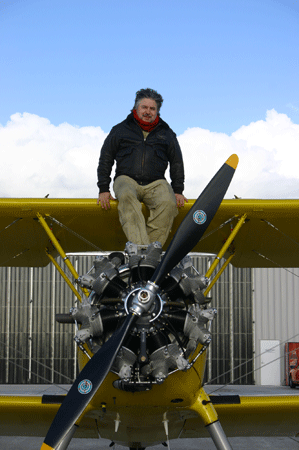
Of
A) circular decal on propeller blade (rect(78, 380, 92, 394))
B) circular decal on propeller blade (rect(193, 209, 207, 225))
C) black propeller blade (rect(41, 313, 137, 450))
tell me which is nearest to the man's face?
circular decal on propeller blade (rect(193, 209, 207, 225))

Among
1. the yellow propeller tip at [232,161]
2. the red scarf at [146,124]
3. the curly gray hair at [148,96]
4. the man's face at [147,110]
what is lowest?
the yellow propeller tip at [232,161]

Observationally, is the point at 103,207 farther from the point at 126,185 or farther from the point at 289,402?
the point at 289,402

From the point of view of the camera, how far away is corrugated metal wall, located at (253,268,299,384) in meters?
23.6

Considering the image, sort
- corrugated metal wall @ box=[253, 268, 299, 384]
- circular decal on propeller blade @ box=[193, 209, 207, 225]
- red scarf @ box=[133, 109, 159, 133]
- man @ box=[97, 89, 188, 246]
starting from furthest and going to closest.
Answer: corrugated metal wall @ box=[253, 268, 299, 384] < red scarf @ box=[133, 109, 159, 133] < man @ box=[97, 89, 188, 246] < circular decal on propeller blade @ box=[193, 209, 207, 225]

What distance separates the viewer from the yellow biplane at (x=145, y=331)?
3629 millimetres

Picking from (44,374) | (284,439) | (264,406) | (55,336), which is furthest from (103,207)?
(44,374)

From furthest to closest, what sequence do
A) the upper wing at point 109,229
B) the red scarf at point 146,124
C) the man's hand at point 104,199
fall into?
the upper wing at point 109,229
the man's hand at point 104,199
the red scarf at point 146,124

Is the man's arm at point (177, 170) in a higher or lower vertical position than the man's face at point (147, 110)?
lower

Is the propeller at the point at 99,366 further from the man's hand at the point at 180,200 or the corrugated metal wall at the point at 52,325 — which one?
the corrugated metal wall at the point at 52,325

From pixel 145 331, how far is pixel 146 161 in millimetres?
1699

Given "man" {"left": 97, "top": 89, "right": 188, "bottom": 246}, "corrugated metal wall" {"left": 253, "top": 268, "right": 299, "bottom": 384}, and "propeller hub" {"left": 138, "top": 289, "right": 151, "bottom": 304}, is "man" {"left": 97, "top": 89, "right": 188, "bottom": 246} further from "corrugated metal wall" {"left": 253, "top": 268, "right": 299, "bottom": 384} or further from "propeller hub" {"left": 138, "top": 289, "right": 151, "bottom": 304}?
"corrugated metal wall" {"left": 253, "top": 268, "right": 299, "bottom": 384}

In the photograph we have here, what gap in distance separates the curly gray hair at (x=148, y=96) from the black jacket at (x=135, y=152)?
0.14 meters

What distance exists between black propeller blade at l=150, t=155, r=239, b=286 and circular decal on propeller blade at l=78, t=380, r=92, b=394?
863 millimetres

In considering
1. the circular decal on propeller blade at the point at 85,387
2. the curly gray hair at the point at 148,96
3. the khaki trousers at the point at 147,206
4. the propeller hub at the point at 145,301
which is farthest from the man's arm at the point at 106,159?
the circular decal on propeller blade at the point at 85,387
